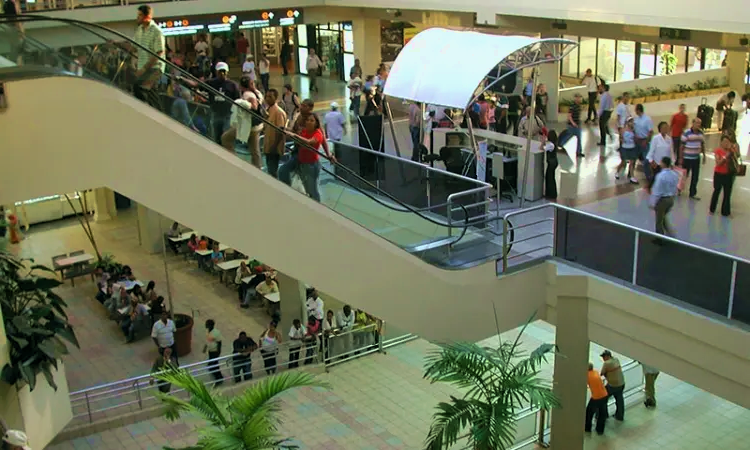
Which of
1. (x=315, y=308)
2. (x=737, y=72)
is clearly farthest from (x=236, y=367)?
(x=737, y=72)

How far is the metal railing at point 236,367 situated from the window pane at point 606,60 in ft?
57.9

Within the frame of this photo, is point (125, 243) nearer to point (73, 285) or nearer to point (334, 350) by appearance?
point (73, 285)

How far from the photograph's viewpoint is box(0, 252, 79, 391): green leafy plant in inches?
343

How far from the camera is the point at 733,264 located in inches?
412

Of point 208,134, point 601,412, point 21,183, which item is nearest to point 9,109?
point 21,183

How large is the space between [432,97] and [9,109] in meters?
6.44

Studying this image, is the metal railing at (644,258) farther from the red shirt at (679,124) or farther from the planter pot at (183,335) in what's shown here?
the planter pot at (183,335)

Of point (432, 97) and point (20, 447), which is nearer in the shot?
point (20, 447)

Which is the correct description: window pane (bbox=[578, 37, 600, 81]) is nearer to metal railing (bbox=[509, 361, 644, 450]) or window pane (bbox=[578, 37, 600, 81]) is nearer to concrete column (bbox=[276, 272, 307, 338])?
concrete column (bbox=[276, 272, 307, 338])

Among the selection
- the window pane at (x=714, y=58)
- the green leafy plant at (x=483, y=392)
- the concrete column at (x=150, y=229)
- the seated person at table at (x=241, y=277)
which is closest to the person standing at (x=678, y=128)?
the green leafy plant at (x=483, y=392)

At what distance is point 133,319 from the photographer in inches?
672

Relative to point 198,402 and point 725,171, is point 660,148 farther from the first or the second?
point 198,402

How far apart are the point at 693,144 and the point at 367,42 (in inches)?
529

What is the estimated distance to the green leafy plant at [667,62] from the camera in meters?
30.0
